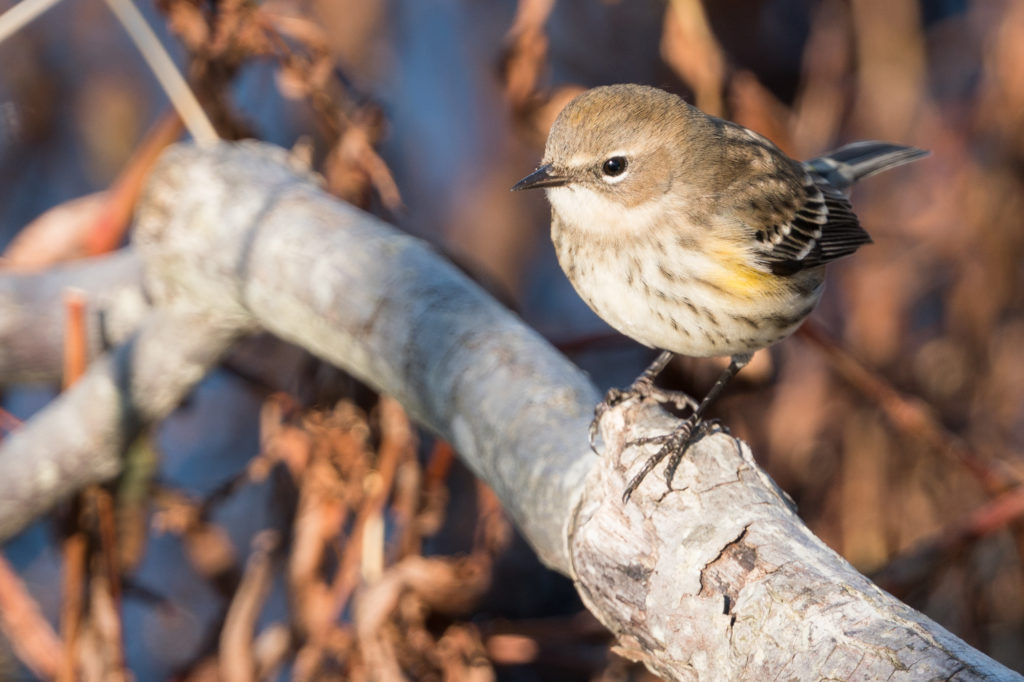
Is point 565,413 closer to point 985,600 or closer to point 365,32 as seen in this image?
point 985,600

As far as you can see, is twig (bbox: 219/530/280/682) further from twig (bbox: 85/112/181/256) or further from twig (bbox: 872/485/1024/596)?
twig (bbox: 872/485/1024/596)

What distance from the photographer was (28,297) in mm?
2832

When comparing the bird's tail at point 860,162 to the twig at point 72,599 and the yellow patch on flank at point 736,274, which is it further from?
the twig at point 72,599

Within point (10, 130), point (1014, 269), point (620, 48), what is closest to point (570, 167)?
point (1014, 269)

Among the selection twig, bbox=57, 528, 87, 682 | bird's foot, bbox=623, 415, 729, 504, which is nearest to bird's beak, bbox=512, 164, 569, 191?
bird's foot, bbox=623, 415, 729, 504

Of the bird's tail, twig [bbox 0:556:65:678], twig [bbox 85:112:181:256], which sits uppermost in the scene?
twig [bbox 85:112:181:256]

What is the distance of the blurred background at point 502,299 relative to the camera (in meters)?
3.01

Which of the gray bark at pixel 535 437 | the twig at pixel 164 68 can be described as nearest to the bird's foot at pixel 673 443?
the gray bark at pixel 535 437

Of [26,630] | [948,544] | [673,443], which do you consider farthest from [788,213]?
[26,630]

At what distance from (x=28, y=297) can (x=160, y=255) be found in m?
0.44

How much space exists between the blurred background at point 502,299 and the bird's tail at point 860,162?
498mm

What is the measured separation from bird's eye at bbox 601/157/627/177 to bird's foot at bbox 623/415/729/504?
0.69 m

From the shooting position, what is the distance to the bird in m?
2.30

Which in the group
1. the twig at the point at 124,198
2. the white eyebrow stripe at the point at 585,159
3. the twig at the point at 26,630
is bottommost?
the twig at the point at 26,630
